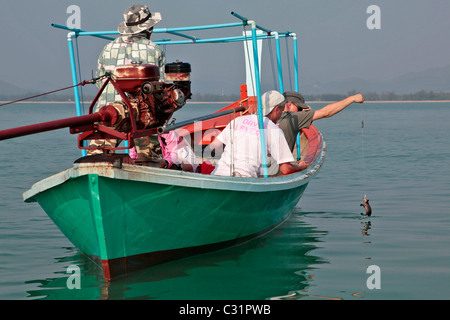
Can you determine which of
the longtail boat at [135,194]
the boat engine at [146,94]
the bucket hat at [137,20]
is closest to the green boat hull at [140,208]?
the longtail boat at [135,194]

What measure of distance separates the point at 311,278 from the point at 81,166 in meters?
2.56

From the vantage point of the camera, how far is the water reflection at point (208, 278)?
5910 mm

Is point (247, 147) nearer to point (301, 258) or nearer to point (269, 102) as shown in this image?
point (269, 102)

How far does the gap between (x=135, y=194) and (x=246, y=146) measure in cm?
174

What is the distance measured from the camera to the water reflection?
233 inches

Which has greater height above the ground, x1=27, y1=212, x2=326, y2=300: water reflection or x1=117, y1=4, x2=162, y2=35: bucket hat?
x1=117, y1=4, x2=162, y2=35: bucket hat

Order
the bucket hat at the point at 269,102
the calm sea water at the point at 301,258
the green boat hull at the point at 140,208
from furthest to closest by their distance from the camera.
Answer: the bucket hat at the point at 269,102 < the calm sea water at the point at 301,258 < the green boat hull at the point at 140,208

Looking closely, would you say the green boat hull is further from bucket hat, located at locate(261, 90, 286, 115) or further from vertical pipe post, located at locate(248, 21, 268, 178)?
bucket hat, located at locate(261, 90, 286, 115)

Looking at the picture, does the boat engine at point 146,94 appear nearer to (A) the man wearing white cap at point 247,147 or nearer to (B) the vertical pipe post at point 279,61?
(A) the man wearing white cap at point 247,147

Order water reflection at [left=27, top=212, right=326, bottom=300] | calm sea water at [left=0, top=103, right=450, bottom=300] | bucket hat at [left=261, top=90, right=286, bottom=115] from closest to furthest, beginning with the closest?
water reflection at [left=27, top=212, right=326, bottom=300] → calm sea water at [left=0, top=103, right=450, bottom=300] → bucket hat at [left=261, top=90, right=286, bottom=115]

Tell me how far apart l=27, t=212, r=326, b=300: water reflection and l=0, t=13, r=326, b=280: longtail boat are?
0.15m

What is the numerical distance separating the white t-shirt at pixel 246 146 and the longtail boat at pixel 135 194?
18 centimetres

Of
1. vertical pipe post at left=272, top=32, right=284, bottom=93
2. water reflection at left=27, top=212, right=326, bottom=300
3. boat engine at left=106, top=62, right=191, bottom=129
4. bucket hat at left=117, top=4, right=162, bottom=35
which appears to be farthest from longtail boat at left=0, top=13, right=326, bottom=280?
vertical pipe post at left=272, top=32, right=284, bottom=93
